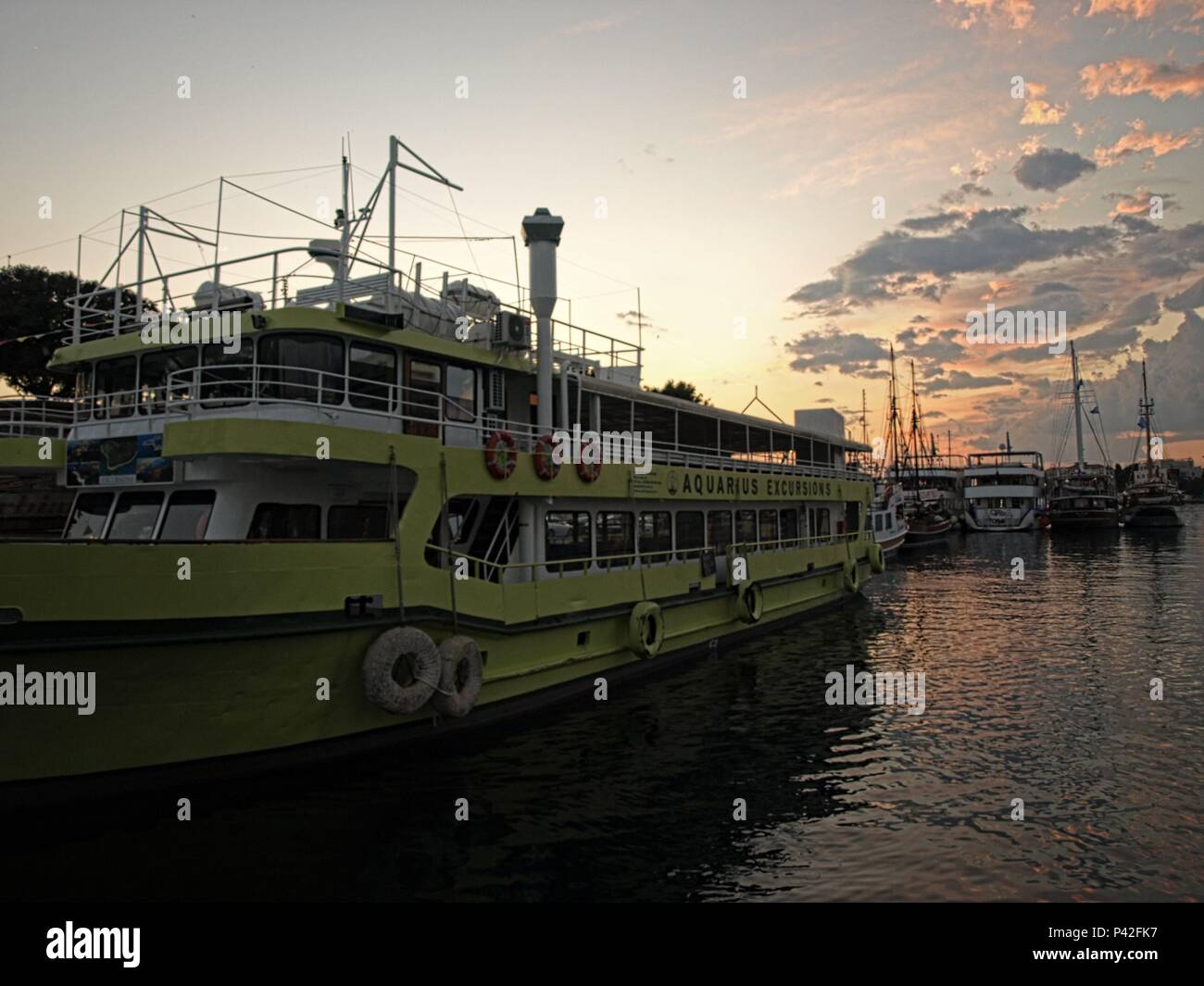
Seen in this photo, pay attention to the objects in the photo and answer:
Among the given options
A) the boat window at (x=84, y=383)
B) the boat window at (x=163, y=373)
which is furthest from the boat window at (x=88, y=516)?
the boat window at (x=84, y=383)

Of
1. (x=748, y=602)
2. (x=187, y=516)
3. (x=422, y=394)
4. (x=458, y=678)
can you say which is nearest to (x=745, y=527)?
(x=748, y=602)

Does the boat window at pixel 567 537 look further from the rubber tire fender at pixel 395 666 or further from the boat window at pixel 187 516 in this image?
the boat window at pixel 187 516

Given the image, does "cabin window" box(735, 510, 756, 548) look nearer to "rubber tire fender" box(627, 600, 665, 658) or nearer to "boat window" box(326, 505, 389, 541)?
"rubber tire fender" box(627, 600, 665, 658)

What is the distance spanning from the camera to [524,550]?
1513 cm

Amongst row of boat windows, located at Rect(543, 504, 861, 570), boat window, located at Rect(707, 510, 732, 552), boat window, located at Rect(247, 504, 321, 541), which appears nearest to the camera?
boat window, located at Rect(247, 504, 321, 541)

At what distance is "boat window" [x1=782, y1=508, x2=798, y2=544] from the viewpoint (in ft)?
88.3

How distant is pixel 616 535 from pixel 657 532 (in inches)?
71.4

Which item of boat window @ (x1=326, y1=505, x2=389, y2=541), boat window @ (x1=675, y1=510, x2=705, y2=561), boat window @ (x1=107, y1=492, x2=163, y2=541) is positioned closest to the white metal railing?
boat window @ (x1=107, y1=492, x2=163, y2=541)

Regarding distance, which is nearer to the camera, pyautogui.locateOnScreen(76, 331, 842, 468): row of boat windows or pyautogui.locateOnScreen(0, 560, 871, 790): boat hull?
pyautogui.locateOnScreen(0, 560, 871, 790): boat hull

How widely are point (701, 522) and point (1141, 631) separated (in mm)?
14361

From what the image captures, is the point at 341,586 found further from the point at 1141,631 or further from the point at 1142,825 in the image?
the point at 1141,631

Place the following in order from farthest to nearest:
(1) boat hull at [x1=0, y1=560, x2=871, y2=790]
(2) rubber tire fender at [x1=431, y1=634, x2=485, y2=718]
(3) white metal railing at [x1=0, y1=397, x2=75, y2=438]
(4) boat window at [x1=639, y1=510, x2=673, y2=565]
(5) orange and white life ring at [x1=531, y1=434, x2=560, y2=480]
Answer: (4) boat window at [x1=639, y1=510, x2=673, y2=565], (5) orange and white life ring at [x1=531, y1=434, x2=560, y2=480], (3) white metal railing at [x1=0, y1=397, x2=75, y2=438], (2) rubber tire fender at [x1=431, y1=634, x2=485, y2=718], (1) boat hull at [x1=0, y1=560, x2=871, y2=790]

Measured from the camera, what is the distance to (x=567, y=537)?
Result: 16.4 metres
